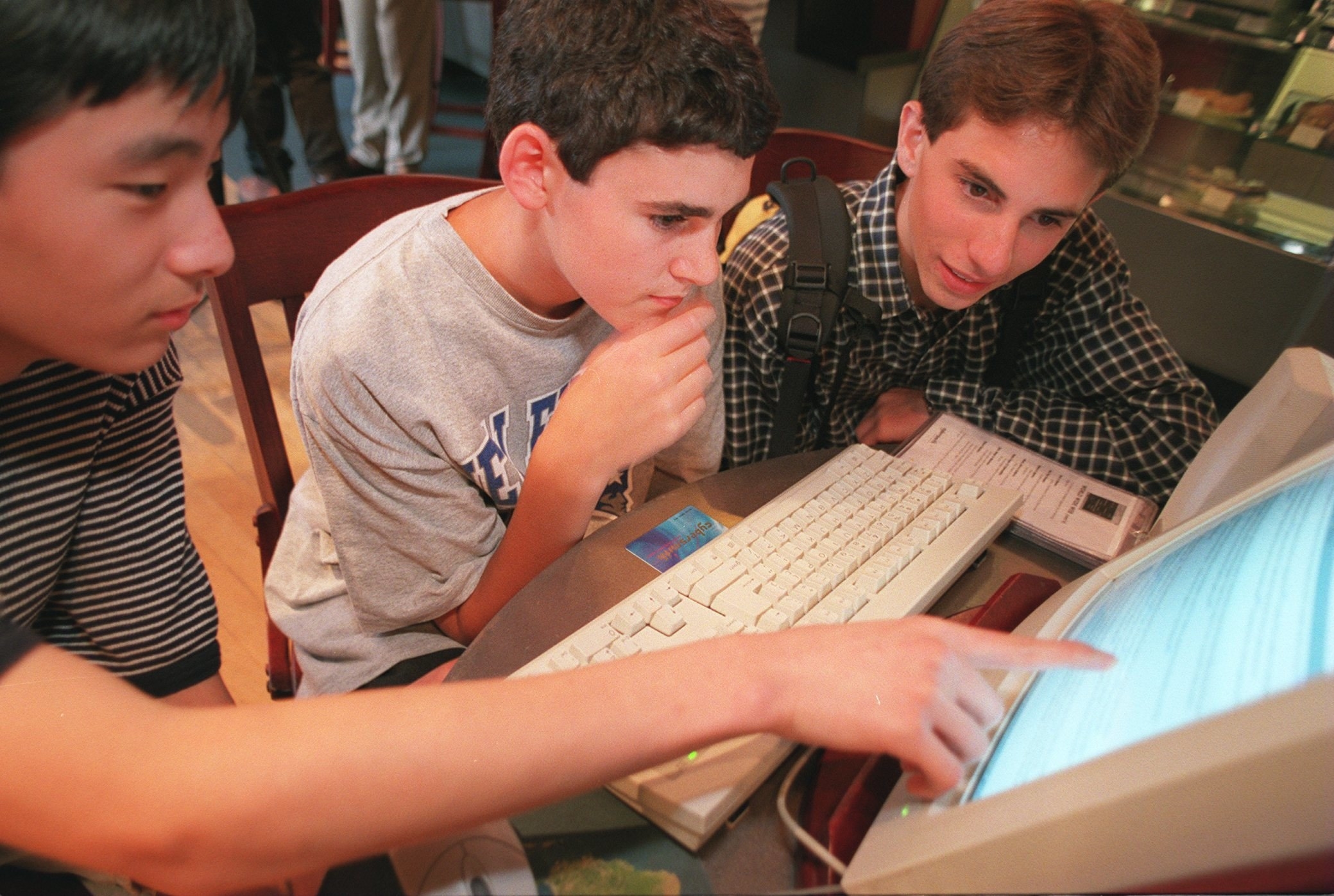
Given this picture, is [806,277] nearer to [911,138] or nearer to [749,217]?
[911,138]

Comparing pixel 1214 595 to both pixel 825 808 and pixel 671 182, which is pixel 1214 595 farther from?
pixel 671 182

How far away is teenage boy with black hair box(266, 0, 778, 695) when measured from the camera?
0.77 metres

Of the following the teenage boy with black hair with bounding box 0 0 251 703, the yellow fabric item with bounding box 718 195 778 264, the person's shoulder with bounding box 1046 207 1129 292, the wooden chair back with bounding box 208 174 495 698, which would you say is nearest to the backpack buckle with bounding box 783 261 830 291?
the yellow fabric item with bounding box 718 195 778 264

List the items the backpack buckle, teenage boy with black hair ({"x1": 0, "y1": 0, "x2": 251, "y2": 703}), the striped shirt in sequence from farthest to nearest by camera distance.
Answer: the backpack buckle < the striped shirt < teenage boy with black hair ({"x1": 0, "y1": 0, "x2": 251, "y2": 703})

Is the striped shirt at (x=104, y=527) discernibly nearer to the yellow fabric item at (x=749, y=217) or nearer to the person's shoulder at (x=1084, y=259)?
the yellow fabric item at (x=749, y=217)

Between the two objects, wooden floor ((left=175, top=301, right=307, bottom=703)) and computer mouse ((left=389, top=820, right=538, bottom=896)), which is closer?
computer mouse ((left=389, top=820, right=538, bottom=896))

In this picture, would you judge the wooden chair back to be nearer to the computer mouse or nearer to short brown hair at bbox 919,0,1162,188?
the computer mouse

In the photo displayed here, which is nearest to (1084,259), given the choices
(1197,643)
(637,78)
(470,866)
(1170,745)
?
(637,78)

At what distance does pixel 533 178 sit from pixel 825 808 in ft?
2.16

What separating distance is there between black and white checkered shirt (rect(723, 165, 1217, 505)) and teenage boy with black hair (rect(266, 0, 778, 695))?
0.33 meters

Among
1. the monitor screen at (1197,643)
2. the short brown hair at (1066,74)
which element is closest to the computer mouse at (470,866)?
the monitor screen at (1197,643)

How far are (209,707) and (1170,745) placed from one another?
1.55 feet

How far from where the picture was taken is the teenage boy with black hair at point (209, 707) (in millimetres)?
373

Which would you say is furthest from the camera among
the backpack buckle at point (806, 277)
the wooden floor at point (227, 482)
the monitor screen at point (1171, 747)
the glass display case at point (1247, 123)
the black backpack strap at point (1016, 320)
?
the glass display case at point (1247, 123)
